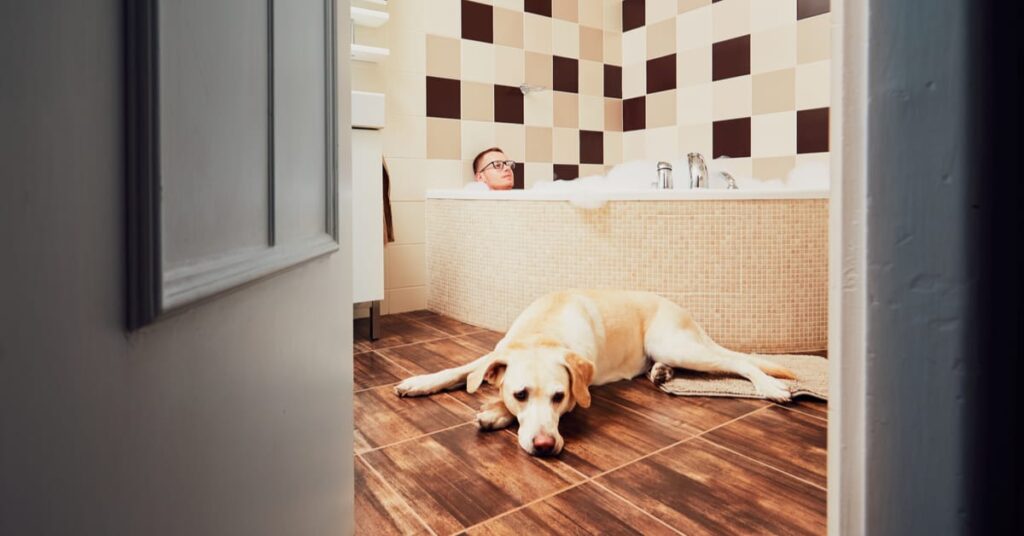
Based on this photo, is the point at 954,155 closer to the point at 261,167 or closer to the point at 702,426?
the point at 261,167

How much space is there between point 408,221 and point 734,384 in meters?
1.71

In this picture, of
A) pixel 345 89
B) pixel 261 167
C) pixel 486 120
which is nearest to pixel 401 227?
pixel 486 120

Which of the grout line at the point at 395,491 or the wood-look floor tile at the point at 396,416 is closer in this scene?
the grout line at the point at 395,491

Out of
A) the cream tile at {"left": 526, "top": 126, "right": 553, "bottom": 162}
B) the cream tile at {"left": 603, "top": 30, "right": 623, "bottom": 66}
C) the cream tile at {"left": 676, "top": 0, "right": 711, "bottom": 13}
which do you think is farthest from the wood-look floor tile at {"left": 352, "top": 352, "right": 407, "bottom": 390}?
the cream tile at {"left": 676, "top": 0, "right": 711, "bottom": 13}

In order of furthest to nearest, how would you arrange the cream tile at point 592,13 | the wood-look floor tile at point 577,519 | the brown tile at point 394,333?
the cream tile at point 592,13 → the brown tile at point 394,333 → the wood-look floor tile at point 577,519

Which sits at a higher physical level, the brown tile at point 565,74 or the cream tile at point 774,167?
the brown tile at point 565,74

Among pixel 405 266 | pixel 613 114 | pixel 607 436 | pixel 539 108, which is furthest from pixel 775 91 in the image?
pixel 607 436

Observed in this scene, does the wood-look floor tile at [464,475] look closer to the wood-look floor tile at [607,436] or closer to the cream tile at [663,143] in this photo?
the wood-look floor tile at [607,436]

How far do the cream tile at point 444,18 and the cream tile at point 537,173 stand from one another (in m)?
0.77

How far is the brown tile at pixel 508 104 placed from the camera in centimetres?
306

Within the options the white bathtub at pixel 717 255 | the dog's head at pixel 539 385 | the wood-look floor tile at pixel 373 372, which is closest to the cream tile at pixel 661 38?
the white bathtub at pixel 717 255

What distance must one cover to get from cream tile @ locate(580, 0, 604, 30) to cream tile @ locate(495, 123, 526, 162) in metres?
0.83

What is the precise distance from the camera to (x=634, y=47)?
3.53 m

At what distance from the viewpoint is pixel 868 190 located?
319mm
